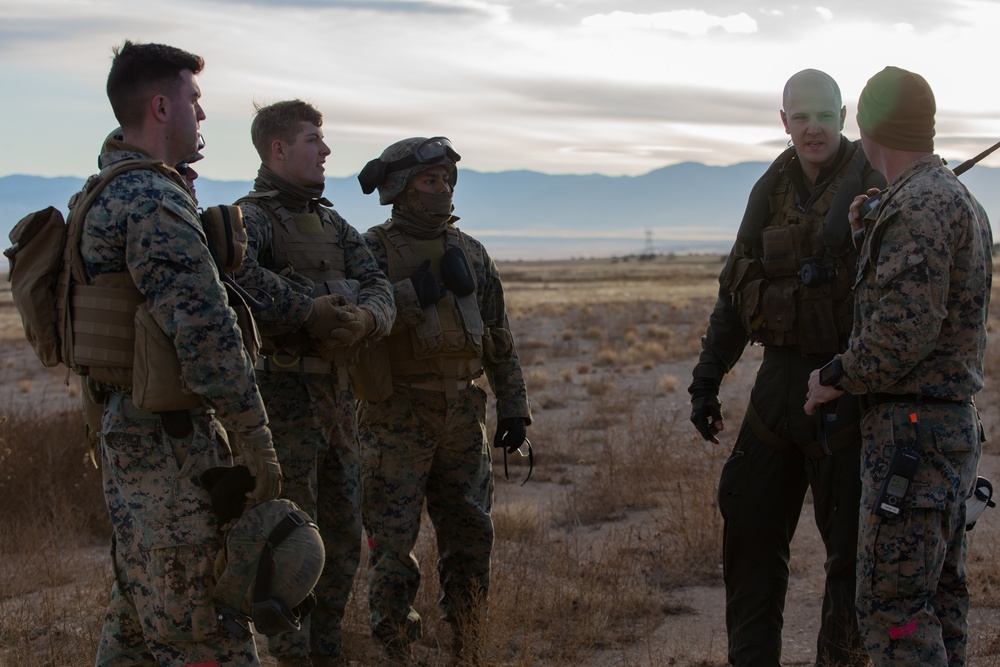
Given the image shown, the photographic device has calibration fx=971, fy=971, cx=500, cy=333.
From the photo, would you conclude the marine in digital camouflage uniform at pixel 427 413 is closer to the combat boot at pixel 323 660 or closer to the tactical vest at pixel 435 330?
Result: the tactical vest at pixel 435 330

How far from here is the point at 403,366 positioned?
14.9 feet

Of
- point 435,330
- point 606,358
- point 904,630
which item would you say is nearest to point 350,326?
point 435,330

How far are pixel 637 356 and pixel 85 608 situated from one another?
14.2 meters

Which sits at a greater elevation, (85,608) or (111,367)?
(111,367)

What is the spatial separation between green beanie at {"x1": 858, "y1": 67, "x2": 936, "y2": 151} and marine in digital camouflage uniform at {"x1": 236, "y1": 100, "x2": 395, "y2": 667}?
2.04m

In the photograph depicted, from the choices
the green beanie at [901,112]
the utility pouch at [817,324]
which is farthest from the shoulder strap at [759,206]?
the green beanie at [901,112]

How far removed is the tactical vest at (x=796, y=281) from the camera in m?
4.00

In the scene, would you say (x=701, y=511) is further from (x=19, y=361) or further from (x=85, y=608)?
(x=19, y=361)

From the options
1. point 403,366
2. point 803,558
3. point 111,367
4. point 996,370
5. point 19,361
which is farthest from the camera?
point 19,361

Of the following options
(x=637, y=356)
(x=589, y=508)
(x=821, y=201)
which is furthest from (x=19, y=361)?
(x=821, y=201)

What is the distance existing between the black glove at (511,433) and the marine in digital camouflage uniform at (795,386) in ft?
3.31

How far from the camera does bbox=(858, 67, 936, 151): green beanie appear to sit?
324cm

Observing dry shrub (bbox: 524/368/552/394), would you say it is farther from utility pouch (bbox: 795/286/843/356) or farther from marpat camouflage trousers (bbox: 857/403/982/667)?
marpat camouflage trousers (bbox: 857/403/982/667)

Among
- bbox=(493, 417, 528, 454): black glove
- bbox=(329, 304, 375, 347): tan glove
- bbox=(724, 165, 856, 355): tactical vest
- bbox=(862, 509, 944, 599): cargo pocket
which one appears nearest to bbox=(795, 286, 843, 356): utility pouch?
bbox=(724, 165, 856, 355): tactical vest
